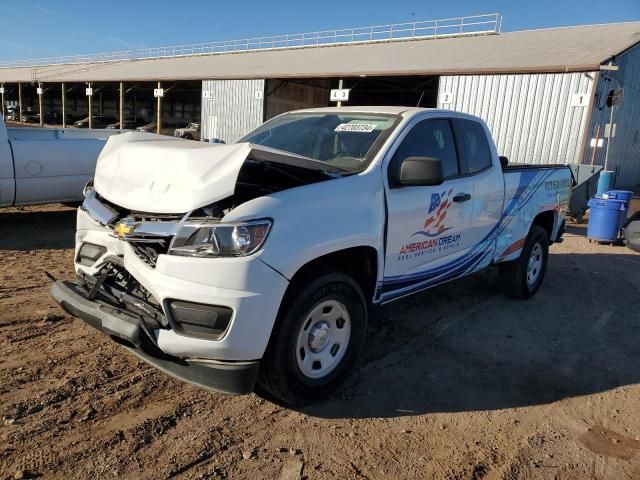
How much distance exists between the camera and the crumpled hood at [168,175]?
2910 mm

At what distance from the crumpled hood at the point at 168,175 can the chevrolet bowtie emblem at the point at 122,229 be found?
0.14 meters

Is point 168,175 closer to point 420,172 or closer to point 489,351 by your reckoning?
point 420,172

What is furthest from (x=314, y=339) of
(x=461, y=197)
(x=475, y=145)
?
(x=475, y=145)

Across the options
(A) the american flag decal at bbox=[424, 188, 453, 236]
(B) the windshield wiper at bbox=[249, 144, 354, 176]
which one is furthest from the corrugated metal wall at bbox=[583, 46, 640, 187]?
(B) the windshield wiper at bbox=[249, 144, 354, 176]

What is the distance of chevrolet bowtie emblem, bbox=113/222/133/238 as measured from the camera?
3.09m

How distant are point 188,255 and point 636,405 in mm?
3286

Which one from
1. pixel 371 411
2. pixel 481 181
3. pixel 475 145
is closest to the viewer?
pixel 371 411

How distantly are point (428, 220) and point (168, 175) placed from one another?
6.45 feet

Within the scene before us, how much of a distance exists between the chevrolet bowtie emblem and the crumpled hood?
0.44ft

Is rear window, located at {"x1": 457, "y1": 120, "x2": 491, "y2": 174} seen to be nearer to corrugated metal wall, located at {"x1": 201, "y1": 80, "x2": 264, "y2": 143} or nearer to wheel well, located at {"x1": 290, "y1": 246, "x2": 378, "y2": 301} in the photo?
wheel well, located at {"x1": 290, "y1": 246, "x2": 378, "y2": 301}

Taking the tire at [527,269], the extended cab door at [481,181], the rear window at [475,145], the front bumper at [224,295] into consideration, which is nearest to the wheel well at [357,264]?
the front bumper at [224,295]

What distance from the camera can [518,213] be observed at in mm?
5480

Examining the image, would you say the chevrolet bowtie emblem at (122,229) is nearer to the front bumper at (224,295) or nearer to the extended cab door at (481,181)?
the front bumper at (224,295)

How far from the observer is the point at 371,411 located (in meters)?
3.39
